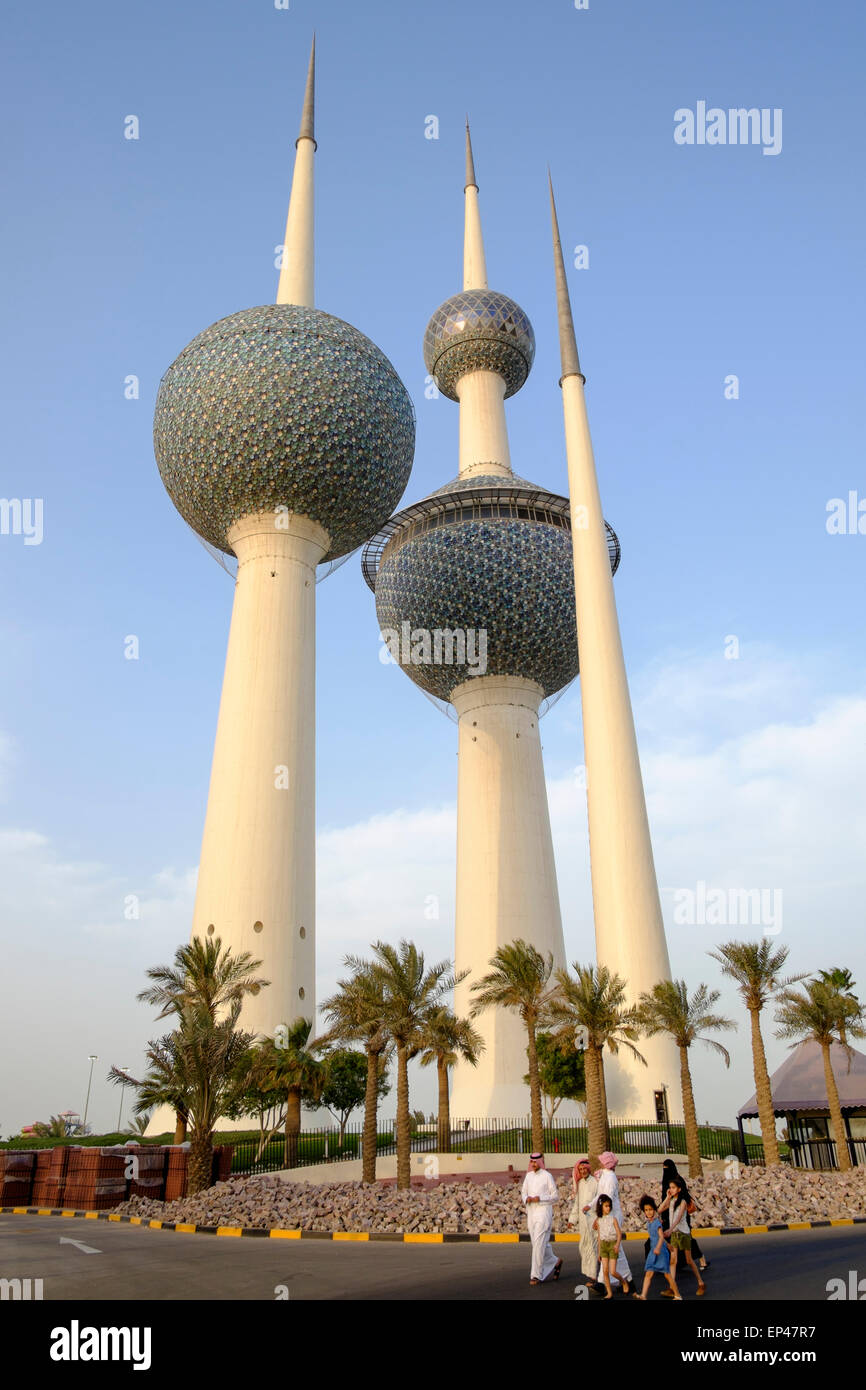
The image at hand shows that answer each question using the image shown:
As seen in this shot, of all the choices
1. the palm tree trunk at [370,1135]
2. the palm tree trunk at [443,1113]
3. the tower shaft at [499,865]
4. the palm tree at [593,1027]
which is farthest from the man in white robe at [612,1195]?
the tower shaft at [499,865]

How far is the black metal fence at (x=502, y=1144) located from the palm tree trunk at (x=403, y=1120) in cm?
531

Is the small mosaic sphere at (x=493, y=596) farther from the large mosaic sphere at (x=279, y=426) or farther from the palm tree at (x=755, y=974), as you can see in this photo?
the palm tree at (x=755, y=974)

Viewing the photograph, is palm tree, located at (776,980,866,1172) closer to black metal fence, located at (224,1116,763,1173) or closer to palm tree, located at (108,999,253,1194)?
black metal fence, located at (224,1116,763,1173)

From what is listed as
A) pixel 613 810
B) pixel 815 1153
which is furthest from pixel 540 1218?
pixel 815 1153

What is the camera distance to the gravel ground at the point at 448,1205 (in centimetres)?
1811

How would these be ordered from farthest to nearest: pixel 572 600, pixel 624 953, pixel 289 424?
pixel 572 600 → pixel 289 424 → pixel 624 953

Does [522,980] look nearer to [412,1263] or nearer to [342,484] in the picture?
[412,1263]

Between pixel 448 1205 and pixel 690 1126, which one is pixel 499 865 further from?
pixel 448 1205

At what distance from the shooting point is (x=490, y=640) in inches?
2344

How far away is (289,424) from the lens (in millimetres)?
49281

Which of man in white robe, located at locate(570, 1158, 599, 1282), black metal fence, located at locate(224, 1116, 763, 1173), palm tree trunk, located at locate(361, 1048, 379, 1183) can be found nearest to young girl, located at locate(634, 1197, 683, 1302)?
man in white robe, located at locate(570, 1158, 599, 1282)

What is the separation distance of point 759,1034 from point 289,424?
34472 mm

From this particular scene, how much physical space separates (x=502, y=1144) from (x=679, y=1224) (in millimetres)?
26746
